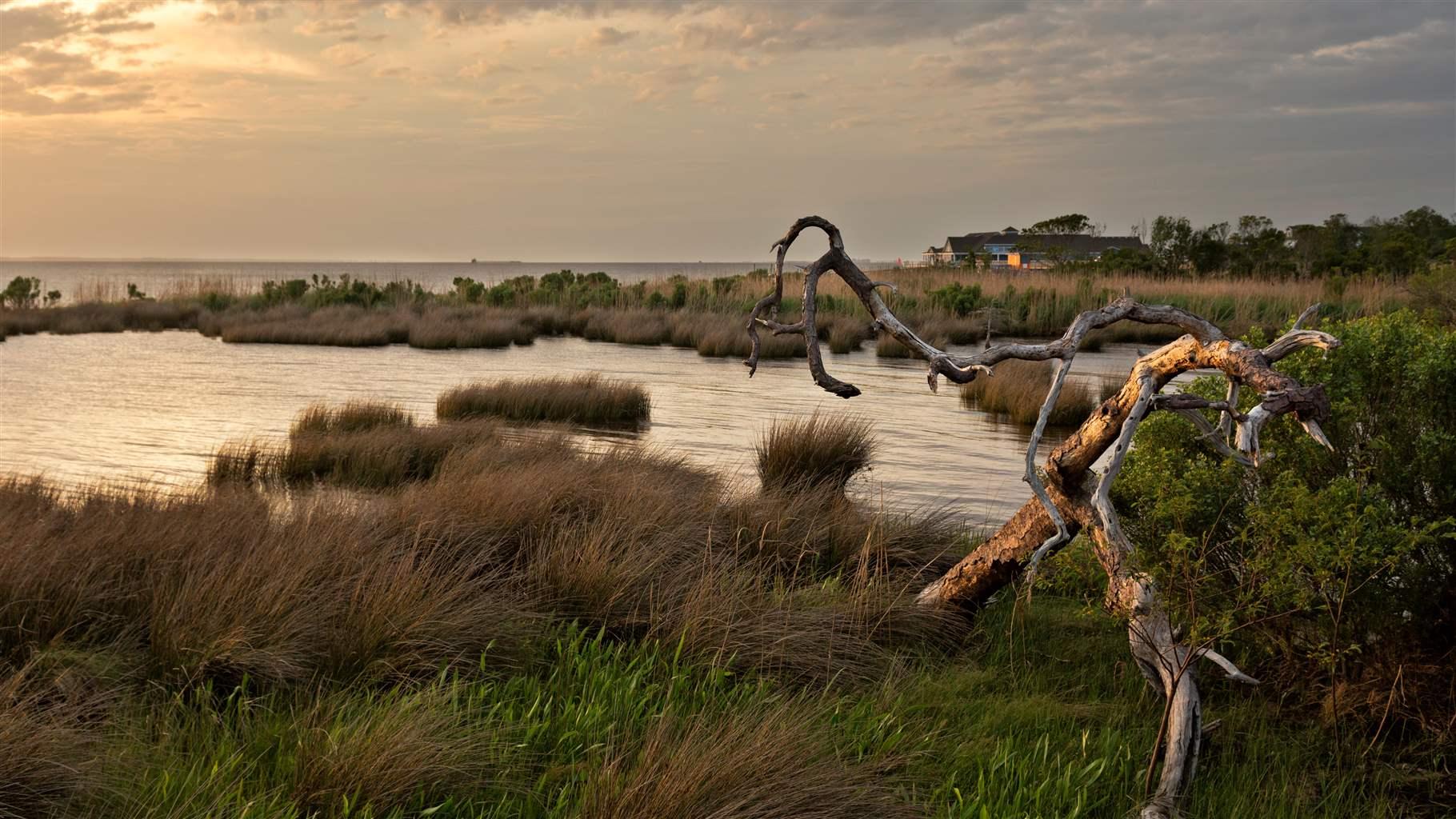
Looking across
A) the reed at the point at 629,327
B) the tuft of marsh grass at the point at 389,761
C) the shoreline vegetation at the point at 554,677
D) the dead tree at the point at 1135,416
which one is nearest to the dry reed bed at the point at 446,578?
the shoreline vegetation at the point at 554,677

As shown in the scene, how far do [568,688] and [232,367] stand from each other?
59.4ft

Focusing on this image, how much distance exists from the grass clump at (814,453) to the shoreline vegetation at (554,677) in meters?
2.31

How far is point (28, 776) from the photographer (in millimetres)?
2824

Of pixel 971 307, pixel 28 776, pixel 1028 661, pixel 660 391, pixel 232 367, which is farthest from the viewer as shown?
pixel 971 307

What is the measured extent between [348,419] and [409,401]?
157 inches

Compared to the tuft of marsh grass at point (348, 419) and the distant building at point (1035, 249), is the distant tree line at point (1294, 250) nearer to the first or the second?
the distant building at point (1035, 249)

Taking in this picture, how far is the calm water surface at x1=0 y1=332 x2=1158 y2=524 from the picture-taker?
10.2m

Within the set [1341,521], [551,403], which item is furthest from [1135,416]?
[551,403]

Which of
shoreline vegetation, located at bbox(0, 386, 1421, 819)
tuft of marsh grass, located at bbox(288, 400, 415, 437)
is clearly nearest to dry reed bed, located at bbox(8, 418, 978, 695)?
shoreline vegetation, located at bbox(0, 386, 1421, 819)

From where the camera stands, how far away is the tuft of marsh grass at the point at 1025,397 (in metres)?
14.4

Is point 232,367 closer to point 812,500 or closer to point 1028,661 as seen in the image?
point 812,500

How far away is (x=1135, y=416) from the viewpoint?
3.68 m

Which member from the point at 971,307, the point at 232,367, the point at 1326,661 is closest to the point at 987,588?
the point at 1326,661

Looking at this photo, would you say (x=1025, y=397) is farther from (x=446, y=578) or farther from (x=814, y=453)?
(x=446, y=578)
